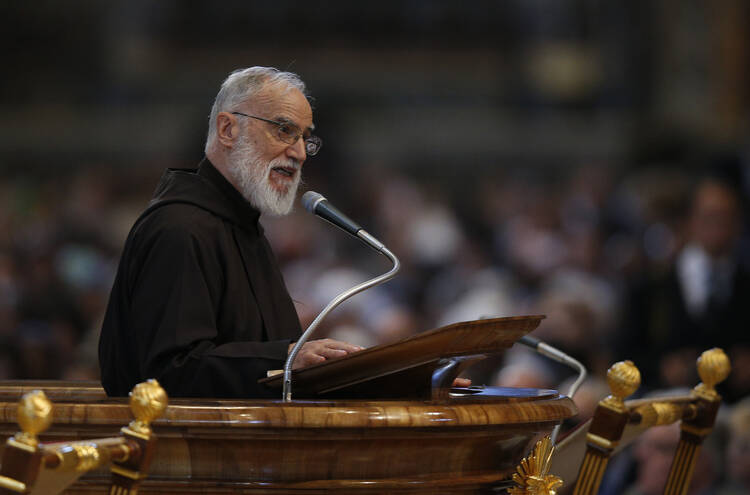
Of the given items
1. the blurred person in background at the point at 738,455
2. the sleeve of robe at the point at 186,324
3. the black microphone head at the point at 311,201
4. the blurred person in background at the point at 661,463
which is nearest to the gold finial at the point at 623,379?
the sleeve of robe at the point at 186,324

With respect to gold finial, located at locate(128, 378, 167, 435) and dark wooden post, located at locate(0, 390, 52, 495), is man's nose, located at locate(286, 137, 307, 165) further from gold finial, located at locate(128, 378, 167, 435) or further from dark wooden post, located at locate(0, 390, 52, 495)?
dark wooden post, located at locate(0, 390, 52, 495)

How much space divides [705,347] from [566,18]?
15.2 metres

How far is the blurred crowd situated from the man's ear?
61 centimetres

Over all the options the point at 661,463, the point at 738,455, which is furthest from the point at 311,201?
the point at 738,455

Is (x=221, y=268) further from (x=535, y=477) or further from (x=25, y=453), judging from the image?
(x=25, y=453)

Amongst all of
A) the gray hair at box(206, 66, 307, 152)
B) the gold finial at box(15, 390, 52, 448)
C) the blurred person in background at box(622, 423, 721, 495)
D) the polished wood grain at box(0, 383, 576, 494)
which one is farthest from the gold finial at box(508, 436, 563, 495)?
the blurred person in background at box(622, 423, 721, 495)

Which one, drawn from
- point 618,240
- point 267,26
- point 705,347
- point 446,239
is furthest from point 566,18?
point 705,347

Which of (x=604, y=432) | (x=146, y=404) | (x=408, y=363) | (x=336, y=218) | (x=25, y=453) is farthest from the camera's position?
(x=336, y=218)

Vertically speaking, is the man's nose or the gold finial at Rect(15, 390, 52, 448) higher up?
the man's nose

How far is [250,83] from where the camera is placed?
3.83 meters

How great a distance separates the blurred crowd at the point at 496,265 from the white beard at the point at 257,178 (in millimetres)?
470

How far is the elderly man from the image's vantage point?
3195 millimetres

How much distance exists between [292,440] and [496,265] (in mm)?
9170

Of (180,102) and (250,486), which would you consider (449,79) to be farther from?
(250,486)
